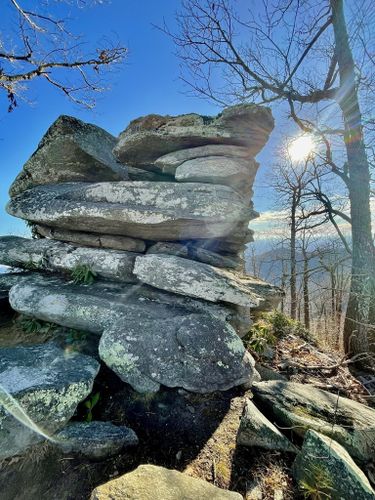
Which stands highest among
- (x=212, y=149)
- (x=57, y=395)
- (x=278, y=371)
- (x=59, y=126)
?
(x=59, y=126)

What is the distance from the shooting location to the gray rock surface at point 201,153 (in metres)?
5.84

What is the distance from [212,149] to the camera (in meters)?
5.84

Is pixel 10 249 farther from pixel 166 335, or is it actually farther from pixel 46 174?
pixel 166 335

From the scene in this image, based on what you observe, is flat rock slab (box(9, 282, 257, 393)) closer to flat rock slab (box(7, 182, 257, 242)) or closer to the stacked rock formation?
the stacked rock formation

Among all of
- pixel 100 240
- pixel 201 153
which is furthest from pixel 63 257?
pixel 201 153

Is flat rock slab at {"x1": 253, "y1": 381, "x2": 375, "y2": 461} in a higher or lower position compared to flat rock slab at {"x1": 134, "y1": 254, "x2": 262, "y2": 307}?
lower

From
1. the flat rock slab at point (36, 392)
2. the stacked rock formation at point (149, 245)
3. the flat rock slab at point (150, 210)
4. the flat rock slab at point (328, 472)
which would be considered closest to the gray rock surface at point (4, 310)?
the stacked rock formation at point (149, 245)

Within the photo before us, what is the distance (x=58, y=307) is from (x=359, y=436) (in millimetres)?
4931

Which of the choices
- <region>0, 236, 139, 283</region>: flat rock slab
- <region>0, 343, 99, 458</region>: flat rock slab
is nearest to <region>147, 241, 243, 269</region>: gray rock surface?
<region>0, 236, 139, 283</region>: flat rock slab

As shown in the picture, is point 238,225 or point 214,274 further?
point 238,225

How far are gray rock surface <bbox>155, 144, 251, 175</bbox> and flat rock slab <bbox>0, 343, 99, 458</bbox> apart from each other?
14.8ft

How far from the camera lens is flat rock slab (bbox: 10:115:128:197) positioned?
21.1 feet

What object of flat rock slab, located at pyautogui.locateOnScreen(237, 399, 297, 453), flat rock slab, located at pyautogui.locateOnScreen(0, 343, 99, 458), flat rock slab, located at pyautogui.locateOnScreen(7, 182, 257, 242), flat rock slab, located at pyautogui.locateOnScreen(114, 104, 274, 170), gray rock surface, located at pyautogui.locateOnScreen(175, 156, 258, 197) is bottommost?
flat rock slab, located at pyautogui.locateOnScreen(237, 399, 297, 453)

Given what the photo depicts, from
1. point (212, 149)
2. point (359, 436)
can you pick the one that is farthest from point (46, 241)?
point (359, 436)
